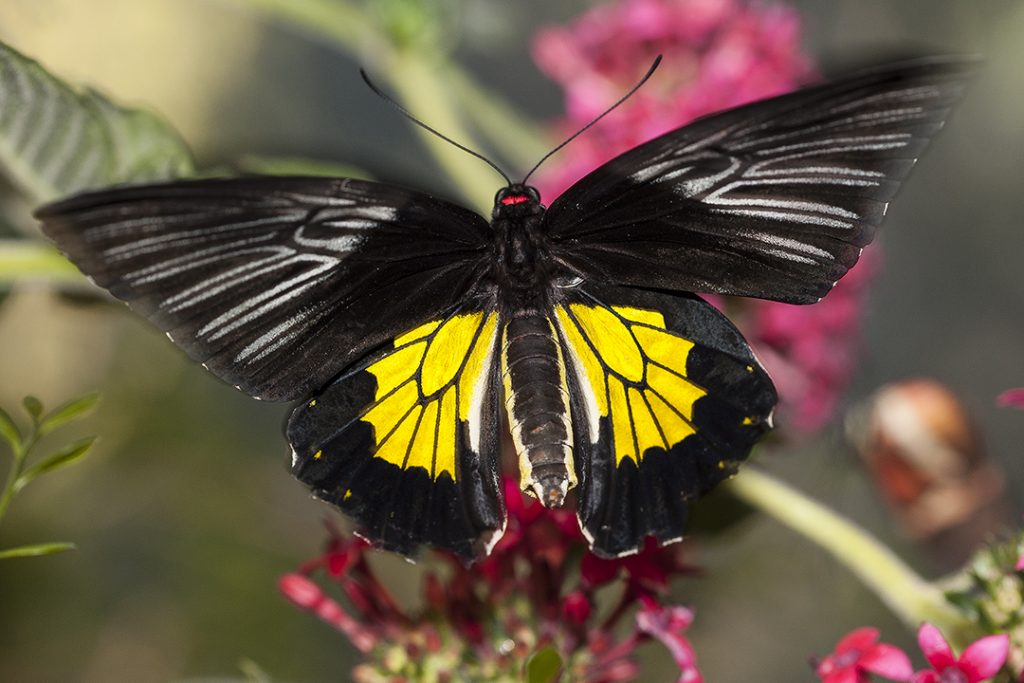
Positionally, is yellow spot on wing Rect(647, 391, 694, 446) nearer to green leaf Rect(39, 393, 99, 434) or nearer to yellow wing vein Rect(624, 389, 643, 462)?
yellow wing vein Rect(624, 389, 643, 462)

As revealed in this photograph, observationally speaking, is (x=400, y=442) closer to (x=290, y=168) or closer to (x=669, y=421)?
(x=669, y=421)

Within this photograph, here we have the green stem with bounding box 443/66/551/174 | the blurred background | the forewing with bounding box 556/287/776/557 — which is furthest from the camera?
the blurred background

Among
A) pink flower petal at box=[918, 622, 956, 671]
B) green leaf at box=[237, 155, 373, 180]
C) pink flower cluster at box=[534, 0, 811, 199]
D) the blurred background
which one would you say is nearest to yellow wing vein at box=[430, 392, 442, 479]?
green leaf at box=[237, 155, 373, 180]

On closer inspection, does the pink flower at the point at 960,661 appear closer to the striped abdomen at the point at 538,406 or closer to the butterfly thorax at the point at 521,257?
the striped abdomen at the point at 538,406

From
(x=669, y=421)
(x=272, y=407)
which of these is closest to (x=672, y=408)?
(x=669, y=421)

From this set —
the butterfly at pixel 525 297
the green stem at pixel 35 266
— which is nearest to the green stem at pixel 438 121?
the butterfly at pixel 525 297

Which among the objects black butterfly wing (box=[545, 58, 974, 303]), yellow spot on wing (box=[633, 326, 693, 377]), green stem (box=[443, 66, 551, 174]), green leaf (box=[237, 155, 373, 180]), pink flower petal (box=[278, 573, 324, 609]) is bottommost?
pink flower petal (box=[278, 573, 324, 609])

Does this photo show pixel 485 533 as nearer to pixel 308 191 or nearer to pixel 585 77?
pixel 308 191
